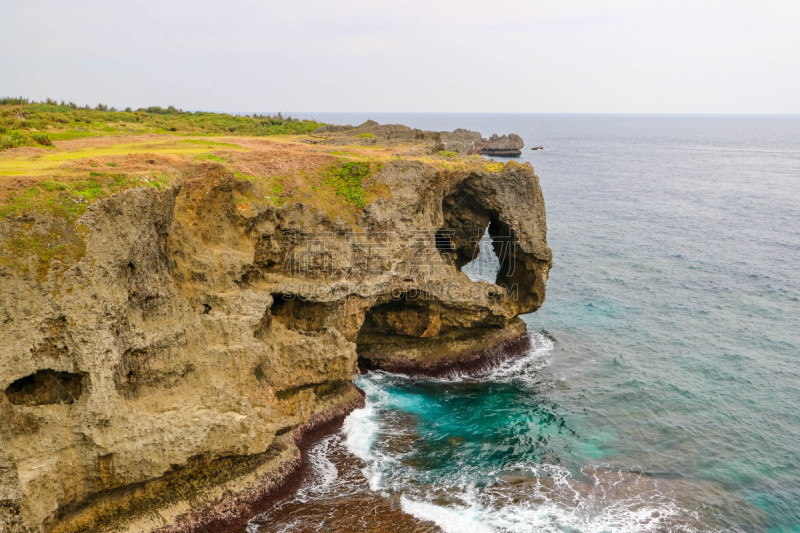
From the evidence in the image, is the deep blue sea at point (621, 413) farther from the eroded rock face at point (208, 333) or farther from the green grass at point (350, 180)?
the green grass at point (350, 180)

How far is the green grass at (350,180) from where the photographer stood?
34.6m

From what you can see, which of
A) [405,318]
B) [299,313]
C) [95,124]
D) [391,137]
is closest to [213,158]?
[299,313]

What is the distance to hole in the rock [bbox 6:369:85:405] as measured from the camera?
68.7 ft

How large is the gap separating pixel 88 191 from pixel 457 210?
27902 mm

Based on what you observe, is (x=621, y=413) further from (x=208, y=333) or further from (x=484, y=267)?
(x=484, y=267)

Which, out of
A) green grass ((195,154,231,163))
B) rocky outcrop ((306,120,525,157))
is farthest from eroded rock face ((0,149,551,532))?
rocky outcrop ((306,120,525,157))

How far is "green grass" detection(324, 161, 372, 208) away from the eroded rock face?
0.87 m

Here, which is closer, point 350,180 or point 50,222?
point 50,222

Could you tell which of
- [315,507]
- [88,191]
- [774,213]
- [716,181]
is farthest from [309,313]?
[716,181]

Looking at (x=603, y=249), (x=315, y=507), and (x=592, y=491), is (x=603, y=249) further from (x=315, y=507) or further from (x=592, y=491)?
(x=315, y=507)

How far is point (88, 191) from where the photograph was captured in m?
22.4

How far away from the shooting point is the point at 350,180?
35438mm

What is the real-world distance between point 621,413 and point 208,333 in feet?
81.1

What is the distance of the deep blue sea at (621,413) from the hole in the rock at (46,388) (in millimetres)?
11591
